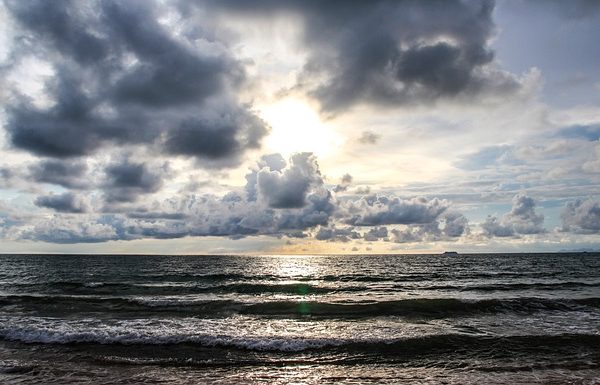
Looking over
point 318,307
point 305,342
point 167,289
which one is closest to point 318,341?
point 305,342

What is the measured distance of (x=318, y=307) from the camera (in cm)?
2772

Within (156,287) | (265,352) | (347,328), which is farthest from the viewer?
(156,287)

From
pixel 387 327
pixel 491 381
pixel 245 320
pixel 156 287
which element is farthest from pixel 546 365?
pixel 156 287

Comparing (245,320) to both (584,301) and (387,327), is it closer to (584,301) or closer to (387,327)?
(387,327)

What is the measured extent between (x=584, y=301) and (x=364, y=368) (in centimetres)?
2484

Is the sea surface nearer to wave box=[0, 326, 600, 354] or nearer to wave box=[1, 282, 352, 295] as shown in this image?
wave box=[0, 326, 600, 354]

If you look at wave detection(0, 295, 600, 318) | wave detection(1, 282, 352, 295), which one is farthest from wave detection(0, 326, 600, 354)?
wave detection(1, 282, 352, 295)

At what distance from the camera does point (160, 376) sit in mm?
12930

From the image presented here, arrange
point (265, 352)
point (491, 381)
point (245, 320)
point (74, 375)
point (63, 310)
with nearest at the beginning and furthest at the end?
point (491, 381) < point (74, 375) < point (265, 352) < point (245, 320) < point (63, 310)

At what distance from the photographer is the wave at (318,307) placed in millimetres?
25719

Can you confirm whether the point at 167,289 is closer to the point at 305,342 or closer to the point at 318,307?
the point at 318,307

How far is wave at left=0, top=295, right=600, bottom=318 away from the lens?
25719 mm

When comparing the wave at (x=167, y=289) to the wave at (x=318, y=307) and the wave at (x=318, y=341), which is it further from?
the wave at (x=318, y=341)

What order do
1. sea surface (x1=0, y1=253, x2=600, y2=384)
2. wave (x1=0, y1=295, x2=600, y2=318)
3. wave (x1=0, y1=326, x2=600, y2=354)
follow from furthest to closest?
wave (x1=0, y1=295, x2=600, y2=318) → wave (x1=0, y1=326, x2=600, y2=354) → sea surface (x1=0, y1=253, x2=600, y2=384)
